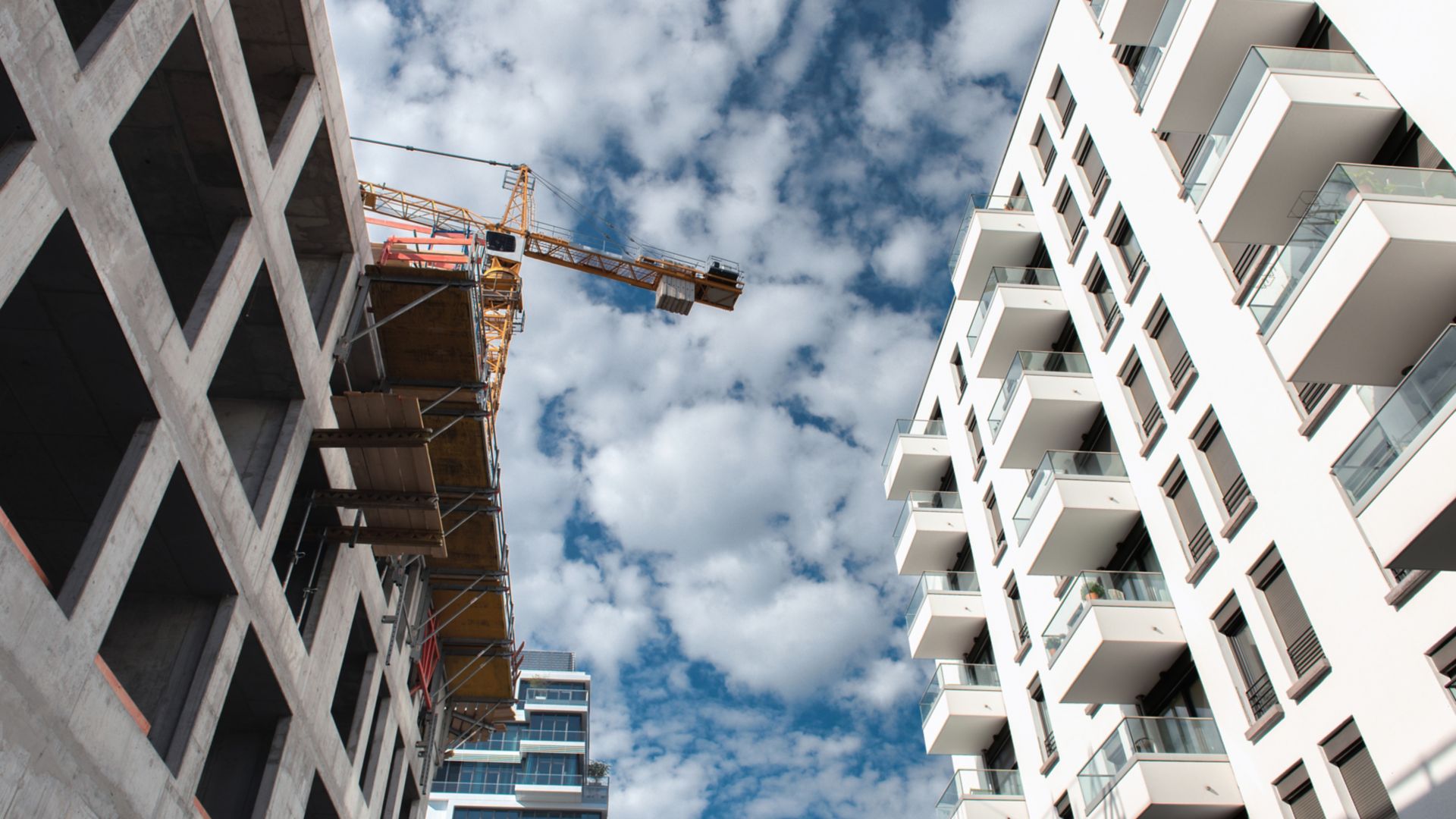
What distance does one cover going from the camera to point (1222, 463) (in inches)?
645

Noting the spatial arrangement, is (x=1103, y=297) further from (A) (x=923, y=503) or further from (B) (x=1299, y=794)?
(B) (x=1299, y=794)

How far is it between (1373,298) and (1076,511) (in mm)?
8098

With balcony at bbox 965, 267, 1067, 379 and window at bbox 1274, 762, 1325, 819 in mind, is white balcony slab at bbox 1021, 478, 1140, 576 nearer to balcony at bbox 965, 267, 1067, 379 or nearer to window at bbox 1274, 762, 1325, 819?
balcony at bbox 965, 267, 1067, 379

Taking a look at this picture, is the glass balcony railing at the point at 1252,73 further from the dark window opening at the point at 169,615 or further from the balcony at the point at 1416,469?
the dark window opening at the point at 169,615

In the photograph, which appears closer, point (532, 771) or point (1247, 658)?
point (1247, 658)

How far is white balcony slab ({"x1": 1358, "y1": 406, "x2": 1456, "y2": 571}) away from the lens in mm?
10000

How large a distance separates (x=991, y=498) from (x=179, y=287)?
19499 millimetres

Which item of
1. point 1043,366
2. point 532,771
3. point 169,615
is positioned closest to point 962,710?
point 1043,366

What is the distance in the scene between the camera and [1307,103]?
13.2m

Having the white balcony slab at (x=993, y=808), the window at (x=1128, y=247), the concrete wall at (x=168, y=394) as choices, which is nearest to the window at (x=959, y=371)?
the window at (x=1128, y=247)

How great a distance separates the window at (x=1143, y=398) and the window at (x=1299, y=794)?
6.43m

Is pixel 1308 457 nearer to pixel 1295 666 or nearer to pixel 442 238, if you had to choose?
pixel 1295 666

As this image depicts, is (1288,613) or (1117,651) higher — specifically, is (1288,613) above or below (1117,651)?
below

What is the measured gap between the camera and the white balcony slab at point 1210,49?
15.8 m
